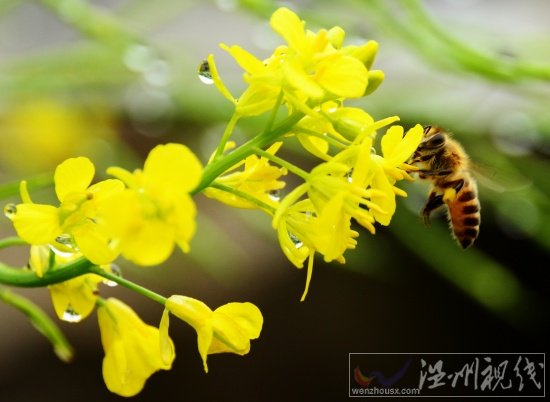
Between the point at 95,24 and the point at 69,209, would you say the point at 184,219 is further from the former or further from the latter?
the point at 95,24

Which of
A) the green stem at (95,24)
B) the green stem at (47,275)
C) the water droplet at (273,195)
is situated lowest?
the green stem at (95,24)

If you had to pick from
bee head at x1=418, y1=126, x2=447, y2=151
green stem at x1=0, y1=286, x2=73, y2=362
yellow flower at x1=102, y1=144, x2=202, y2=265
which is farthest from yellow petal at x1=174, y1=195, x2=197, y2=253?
bee head at x1=418, y1=126, x2=447, y2=151

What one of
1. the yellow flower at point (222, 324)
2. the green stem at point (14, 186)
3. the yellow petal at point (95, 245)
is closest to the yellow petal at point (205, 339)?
the yellow flower at point (222, 324)

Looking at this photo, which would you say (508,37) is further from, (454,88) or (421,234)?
(421,234)

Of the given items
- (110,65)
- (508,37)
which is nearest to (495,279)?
(508,37)

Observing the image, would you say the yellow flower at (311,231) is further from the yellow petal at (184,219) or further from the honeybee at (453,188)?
the honeybee at (453,188)

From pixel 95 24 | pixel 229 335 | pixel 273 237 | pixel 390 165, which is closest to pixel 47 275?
pixel 229 335

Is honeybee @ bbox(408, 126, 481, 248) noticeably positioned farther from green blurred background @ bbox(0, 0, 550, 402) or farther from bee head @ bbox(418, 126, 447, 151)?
green blurred background @ bbox(0, 0, 550, 402)

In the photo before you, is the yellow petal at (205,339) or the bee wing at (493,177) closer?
the yellow petal at (205,339)
